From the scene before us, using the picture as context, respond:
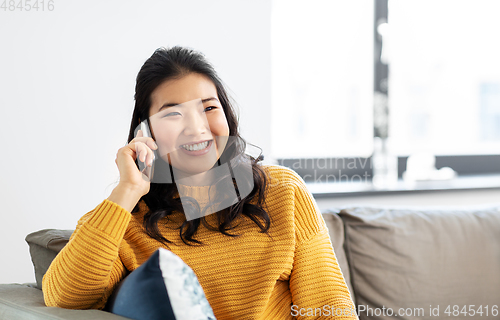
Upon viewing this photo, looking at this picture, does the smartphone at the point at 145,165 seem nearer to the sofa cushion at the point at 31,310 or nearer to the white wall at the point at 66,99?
the sofa cushion at the point at 31,310

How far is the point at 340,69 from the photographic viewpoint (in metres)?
2.26

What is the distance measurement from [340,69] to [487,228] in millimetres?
1062

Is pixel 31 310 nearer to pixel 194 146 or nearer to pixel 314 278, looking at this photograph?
pixel 194 146

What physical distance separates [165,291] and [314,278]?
43 centimetres

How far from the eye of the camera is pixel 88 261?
3.13 feet

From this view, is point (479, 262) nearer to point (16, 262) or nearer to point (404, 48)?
point (404, 48)

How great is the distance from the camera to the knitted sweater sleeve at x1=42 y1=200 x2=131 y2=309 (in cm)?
96

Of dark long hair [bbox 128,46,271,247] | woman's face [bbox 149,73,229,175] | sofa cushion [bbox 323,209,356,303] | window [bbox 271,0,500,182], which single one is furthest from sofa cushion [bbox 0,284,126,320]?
window [bbox 271,0,500,182]

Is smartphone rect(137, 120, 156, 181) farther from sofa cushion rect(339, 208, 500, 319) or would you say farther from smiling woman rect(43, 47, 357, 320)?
sofa cushion rect(339, 208, 500, 319)

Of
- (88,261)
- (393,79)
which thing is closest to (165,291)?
(88,261)

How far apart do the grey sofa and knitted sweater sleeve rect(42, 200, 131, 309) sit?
73 cm

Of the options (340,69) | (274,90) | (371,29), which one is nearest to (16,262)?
(274,90)

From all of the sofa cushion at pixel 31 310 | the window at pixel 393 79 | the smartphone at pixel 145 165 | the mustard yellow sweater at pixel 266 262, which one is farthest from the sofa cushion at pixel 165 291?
the window at pixel 393 79

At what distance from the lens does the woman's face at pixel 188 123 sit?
1105mm
